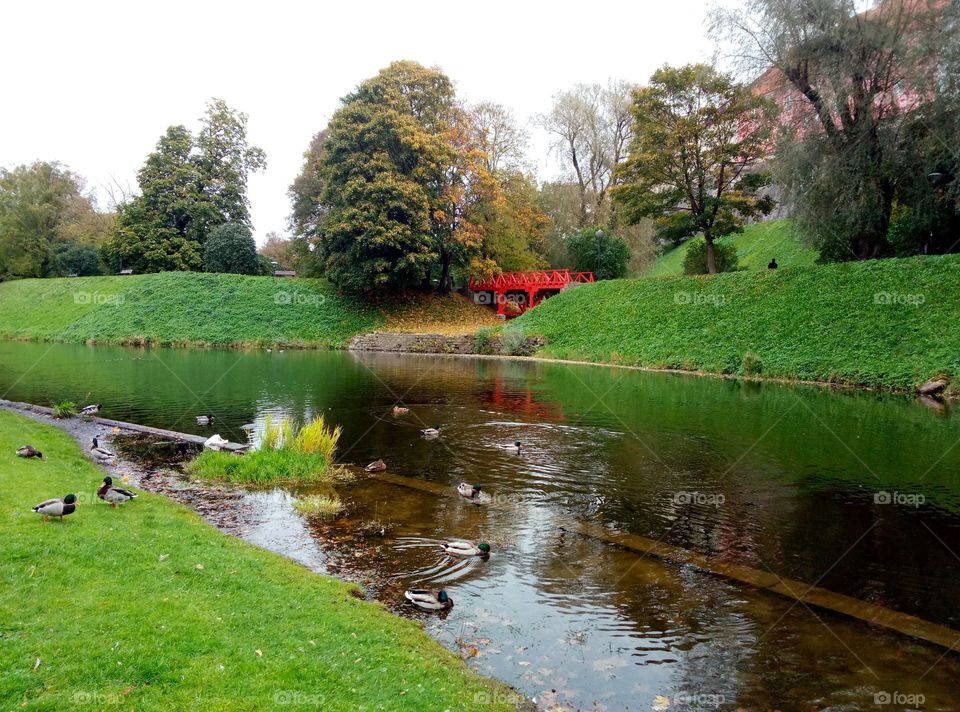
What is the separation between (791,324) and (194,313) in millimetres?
42063

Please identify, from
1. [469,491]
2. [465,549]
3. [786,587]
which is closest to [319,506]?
[469,491]

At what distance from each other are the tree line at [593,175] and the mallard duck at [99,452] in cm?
3106

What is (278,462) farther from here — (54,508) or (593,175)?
(593,175)

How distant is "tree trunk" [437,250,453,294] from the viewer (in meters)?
53.2

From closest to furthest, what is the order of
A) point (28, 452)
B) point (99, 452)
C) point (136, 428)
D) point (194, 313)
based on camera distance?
point (28, 452)
point (99, 452)
point (136, 428)
point (194, 313)

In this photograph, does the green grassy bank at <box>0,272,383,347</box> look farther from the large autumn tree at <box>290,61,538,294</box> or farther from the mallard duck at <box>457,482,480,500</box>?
the mallard duck at <box>457,482,480,500</box>

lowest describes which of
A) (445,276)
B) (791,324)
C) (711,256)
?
(791,324)

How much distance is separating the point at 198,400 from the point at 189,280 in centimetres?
3480

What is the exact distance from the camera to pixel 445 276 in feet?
180

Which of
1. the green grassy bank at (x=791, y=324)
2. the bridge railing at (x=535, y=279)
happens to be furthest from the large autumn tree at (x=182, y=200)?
Result: the green grassy bank at (x=791, y=324)

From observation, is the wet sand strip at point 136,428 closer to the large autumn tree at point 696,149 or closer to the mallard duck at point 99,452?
the mallard duck at point 99,452

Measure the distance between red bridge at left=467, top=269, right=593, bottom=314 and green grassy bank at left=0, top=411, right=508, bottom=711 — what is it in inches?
1610

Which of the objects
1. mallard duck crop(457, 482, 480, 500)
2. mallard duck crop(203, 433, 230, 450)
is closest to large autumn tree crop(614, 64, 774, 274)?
mallard duck crop(457, 482, 480, 500)

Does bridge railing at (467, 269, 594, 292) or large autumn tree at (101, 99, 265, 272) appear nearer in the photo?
bridge railing at (467, 269, 594, 292)
